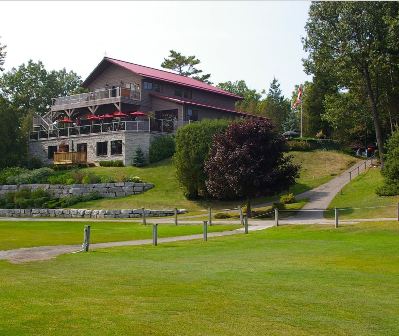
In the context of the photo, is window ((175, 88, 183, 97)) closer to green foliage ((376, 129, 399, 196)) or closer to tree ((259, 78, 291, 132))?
Result: tree ((259, 78, 291, 132))

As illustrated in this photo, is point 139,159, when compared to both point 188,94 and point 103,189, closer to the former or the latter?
point 103,189

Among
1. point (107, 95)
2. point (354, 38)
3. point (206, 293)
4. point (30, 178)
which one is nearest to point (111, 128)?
point (107, 95)

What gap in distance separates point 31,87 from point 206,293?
92086mm

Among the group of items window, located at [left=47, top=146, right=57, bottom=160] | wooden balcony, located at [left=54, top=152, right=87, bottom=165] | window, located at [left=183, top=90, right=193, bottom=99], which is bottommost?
wooden balcony, located at [left=54, top=152, right=87, bottom=165]

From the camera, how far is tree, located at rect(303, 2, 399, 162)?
47.3 m

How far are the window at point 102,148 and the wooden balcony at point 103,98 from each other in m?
5.05

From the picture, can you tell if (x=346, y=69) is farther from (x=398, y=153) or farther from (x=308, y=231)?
(x=308, y=231)

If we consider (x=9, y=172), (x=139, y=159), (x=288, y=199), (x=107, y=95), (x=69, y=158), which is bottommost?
(x=288, y=199)

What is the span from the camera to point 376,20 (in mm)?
47562

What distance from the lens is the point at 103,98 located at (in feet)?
217

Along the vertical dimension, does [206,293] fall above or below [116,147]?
below

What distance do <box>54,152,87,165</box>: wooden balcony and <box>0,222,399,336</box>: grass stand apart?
44.6 meters

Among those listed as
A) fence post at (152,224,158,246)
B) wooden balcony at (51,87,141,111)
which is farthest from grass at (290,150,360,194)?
fence post at (152,224,158,246)

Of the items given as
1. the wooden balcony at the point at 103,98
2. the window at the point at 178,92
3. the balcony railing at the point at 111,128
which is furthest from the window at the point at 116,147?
the window at the point at 178,92
